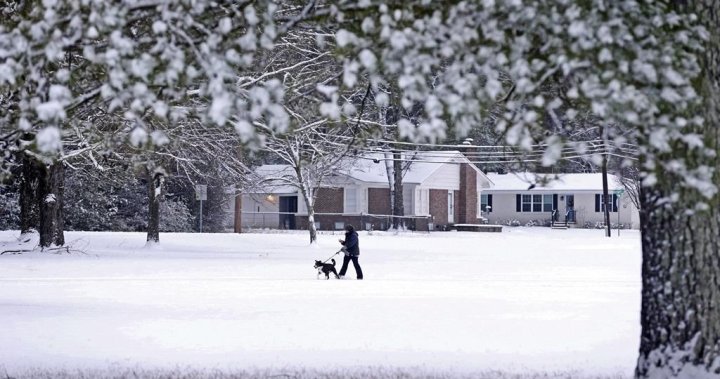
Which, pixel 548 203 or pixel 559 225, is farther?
pixel 548 203

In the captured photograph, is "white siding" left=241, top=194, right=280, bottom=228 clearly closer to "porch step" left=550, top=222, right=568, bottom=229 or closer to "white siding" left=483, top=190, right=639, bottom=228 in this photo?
"white siding" left=483, top=190, right=639, bottom=228

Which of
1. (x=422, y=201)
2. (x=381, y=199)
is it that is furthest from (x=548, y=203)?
(x=381, y=199)

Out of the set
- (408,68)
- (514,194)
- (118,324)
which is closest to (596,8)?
(408,68)

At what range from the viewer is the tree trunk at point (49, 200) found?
101ft

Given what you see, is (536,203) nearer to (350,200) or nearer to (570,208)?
(570,208)

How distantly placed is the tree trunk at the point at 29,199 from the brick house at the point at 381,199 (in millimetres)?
26070

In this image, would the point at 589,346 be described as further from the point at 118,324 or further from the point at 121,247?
the point at 121,247

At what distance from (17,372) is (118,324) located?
4563 mm

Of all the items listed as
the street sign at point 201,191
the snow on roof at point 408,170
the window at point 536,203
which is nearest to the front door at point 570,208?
the window at point 536,203

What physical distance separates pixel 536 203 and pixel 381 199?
16.9 metres

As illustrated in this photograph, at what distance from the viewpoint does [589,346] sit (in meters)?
13.9

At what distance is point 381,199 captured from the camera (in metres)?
63.7

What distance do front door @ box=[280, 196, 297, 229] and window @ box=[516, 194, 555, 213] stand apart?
18543mm

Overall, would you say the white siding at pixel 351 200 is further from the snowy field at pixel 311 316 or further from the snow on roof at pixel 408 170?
the snowy field at pixel 311 316
